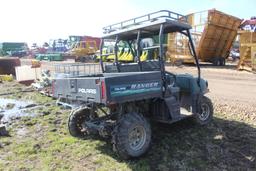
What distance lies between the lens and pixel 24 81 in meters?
14.9

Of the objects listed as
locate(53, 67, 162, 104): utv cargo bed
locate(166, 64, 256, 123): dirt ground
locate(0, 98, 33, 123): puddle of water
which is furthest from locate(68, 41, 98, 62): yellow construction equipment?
locate(53, 67, 162, 104): utv cargo bed

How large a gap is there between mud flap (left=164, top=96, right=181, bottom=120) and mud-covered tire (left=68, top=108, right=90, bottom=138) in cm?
163

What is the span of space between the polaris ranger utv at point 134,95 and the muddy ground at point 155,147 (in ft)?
0.93

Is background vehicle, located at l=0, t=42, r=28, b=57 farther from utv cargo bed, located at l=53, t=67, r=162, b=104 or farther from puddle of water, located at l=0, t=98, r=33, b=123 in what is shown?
utv cargo bed, located at l=53, t=67, r=162, b=104

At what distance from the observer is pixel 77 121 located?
6195 millimetres

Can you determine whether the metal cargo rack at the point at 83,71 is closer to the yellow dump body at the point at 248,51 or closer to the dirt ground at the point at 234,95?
the dirt ground at the point at 234,95

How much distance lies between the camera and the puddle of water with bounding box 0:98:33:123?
843cm

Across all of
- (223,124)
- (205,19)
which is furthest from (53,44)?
(223,124)

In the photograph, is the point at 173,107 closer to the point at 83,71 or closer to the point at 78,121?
the point at 78,121

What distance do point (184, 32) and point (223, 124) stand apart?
2.23 m

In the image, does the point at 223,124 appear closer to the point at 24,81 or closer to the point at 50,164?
the point at 50,164

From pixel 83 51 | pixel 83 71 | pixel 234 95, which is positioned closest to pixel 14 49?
pixel 83 51

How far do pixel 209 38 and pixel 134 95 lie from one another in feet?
51.0

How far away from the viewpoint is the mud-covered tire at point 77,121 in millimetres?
6113
